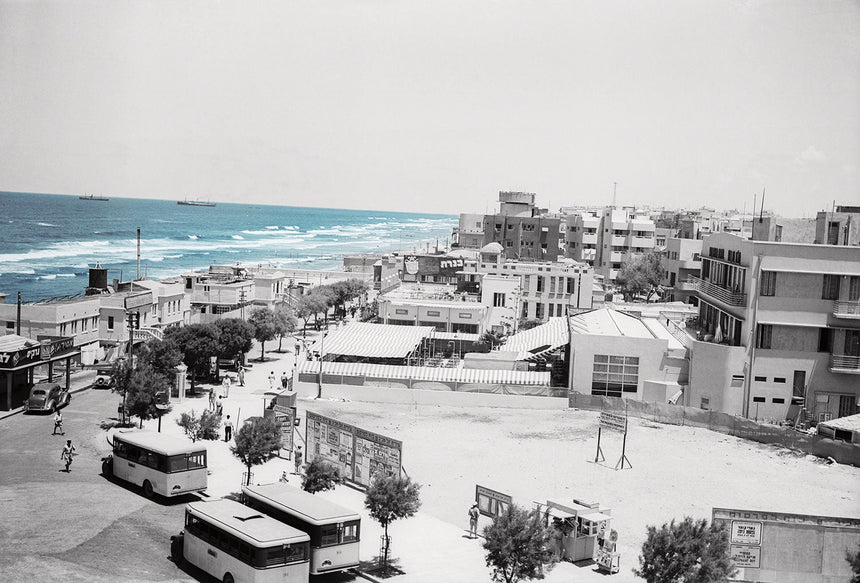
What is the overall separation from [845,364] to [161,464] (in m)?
24.1

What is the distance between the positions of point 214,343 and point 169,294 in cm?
1236

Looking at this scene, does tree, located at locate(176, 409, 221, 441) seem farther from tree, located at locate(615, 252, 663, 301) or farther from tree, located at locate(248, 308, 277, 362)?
tree, located at locate(615, 252, 663, 301)

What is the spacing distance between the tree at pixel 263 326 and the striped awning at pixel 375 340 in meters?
2.55

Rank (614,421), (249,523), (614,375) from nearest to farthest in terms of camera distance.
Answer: (249,523)
(614,421)
(614,375)

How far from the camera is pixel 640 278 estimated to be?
243 feet

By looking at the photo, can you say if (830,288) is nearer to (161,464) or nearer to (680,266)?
(161,464)

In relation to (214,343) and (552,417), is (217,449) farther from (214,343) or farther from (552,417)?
(552,417)

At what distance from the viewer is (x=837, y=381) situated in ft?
106

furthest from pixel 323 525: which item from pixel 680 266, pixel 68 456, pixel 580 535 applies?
pixel 680 266

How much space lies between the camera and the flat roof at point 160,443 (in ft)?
66.6

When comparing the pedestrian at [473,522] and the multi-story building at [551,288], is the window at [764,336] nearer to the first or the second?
the pedestrian at [473,522]

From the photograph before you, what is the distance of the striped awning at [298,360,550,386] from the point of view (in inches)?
1379

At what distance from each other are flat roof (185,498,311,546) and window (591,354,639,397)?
21539 millimetres

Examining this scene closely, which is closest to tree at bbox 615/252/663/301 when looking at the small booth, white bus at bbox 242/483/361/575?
the small booth
